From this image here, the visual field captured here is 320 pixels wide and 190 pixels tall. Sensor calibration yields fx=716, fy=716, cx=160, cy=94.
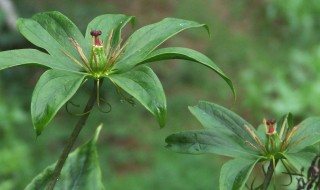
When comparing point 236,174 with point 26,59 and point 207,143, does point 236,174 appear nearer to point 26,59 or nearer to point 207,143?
point 207,143

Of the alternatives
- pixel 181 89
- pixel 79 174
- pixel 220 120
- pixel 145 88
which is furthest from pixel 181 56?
pixel 181 89

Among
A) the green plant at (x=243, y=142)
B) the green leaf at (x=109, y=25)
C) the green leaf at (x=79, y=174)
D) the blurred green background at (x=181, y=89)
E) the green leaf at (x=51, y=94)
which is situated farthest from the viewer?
the blurred green background at (x=181, y=89)

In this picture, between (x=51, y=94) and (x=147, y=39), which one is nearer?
(x=51, y=94)

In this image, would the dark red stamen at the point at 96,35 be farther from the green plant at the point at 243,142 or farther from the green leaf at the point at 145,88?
the green plant at the point at 243,142

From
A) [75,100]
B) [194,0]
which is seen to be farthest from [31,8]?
[194,0]

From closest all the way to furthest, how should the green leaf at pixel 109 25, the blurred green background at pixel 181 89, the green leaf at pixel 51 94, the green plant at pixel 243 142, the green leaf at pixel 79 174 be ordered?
the green leaf at pixel 51 94
the green plant at pixel 243 142
the green leaf at pixel 109 25
the green leaf at pixel 79 174
the blurred green background at pixel 181 89

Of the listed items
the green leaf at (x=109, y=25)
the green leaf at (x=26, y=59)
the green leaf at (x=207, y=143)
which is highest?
the green leaf at (x=109, y=25)

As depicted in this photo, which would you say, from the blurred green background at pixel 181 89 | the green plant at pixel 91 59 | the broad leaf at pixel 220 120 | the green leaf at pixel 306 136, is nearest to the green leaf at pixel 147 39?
the green plant at pixel 91 59

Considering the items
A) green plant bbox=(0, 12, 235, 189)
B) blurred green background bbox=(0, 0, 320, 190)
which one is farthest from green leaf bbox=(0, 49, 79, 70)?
blurred green background bbox=(0, 0, 320, 190)
